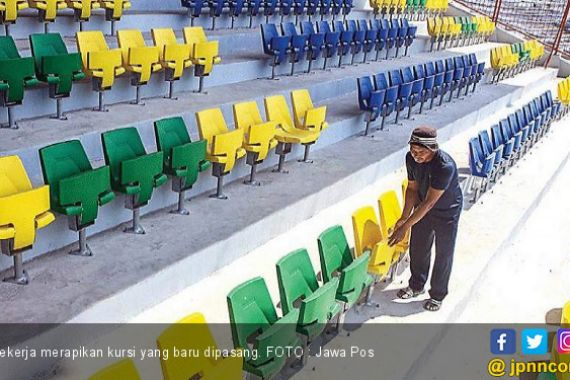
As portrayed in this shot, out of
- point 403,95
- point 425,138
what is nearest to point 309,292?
point 425,138

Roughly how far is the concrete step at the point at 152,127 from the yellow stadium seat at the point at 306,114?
0.28 meters

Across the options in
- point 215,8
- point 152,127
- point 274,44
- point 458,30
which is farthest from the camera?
point 458,30

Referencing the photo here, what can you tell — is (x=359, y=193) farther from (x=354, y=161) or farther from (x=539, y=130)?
(x=539, y=130)

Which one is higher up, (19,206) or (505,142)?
(19,206)

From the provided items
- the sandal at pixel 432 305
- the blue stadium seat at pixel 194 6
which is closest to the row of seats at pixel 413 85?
the blue stadium seat at pixel 194 6

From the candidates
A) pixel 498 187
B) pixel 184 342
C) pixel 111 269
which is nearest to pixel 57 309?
pixel 111 269

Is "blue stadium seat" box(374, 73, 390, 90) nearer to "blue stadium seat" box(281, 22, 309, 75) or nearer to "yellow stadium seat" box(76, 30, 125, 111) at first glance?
"blue stadium seat" box(281, 22, 309, 75)

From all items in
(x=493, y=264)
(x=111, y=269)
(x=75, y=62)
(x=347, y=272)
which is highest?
(x=75, y=62)

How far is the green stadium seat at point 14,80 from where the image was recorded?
343 cm

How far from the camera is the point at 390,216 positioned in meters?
3.29

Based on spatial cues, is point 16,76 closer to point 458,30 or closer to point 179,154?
point 179,154

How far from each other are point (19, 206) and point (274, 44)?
12.0ft

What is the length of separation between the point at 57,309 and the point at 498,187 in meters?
3.79

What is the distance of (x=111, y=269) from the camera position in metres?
2.84
